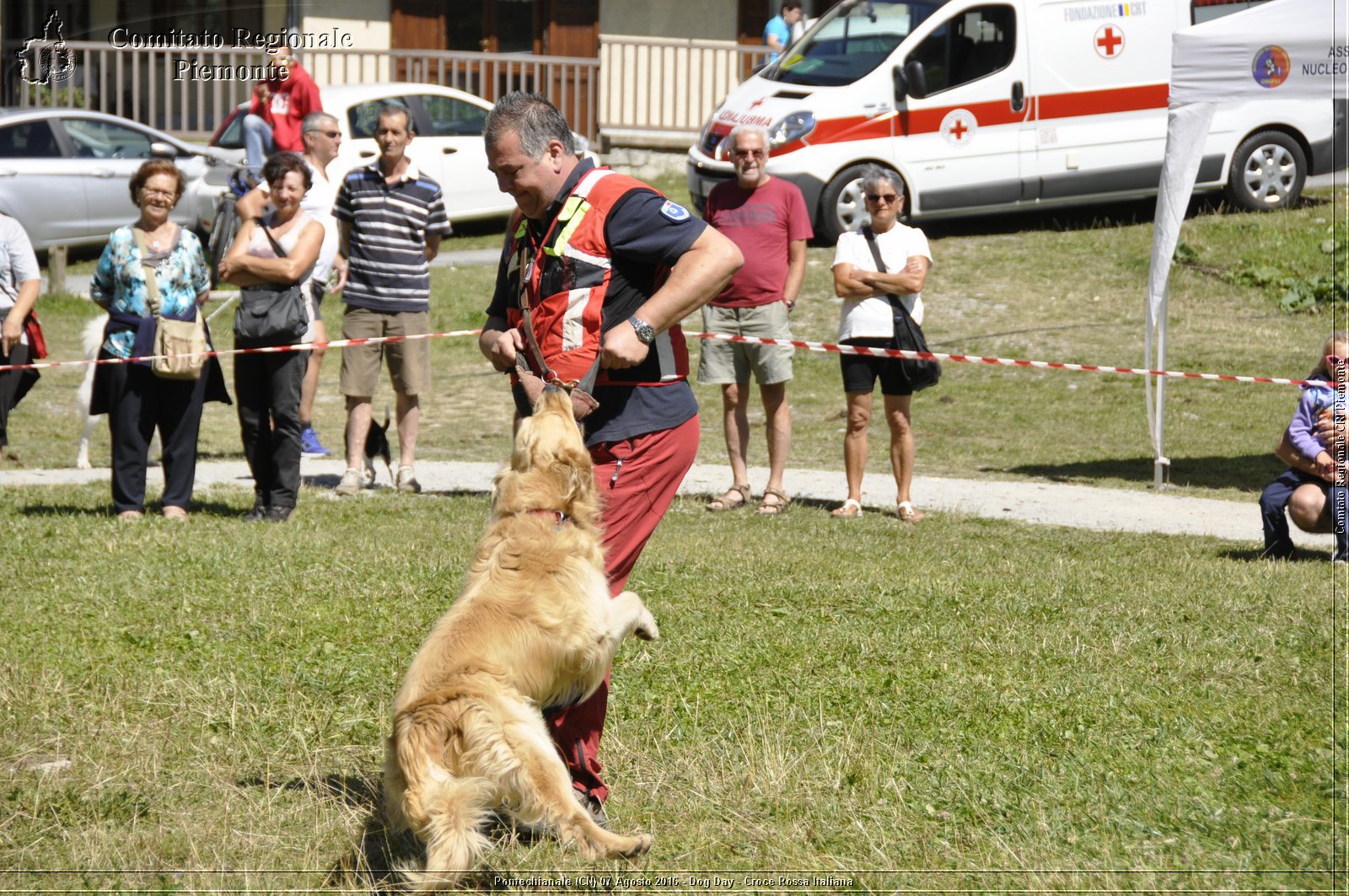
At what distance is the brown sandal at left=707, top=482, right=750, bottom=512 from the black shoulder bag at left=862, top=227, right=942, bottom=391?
1363 mm

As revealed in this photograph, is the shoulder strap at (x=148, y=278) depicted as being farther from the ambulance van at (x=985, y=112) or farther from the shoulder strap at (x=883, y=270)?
the ambulance van at (x=985, y=112)

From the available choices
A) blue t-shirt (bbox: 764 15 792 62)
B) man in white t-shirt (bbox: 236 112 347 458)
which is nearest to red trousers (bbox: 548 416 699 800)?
man in white t-shirt (bbox: 236 112 347 458)

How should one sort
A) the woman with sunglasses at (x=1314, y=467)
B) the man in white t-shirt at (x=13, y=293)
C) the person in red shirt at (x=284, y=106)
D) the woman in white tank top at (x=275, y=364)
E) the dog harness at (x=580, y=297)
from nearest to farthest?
1. the dog harness at (x=580, y=297)
2. the woman with sunglasses at (x=1314, y=467)
3. the woman in white tank top at (x=275, y=364)
4. the man in white t-shirt at (x=13, y=293)
5. the person in red shirt at (x=284, y=106)

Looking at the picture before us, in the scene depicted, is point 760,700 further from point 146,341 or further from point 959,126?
point 959,126

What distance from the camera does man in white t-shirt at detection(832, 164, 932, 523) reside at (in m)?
8.95

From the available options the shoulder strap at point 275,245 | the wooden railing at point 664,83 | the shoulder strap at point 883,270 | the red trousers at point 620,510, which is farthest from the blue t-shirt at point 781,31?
the red trousers at point 620,510

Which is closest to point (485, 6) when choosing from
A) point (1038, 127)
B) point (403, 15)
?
point (403, 15)

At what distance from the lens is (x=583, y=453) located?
13.1 ft

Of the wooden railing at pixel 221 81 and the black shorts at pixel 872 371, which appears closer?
the black shorts at pixel 872 371

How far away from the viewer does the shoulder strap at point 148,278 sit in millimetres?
8281

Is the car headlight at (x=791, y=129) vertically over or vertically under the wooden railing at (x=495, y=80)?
under

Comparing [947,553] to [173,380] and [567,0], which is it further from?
[567,0]

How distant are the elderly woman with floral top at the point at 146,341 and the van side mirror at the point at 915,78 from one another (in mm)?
9203

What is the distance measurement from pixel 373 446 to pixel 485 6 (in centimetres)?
1658
